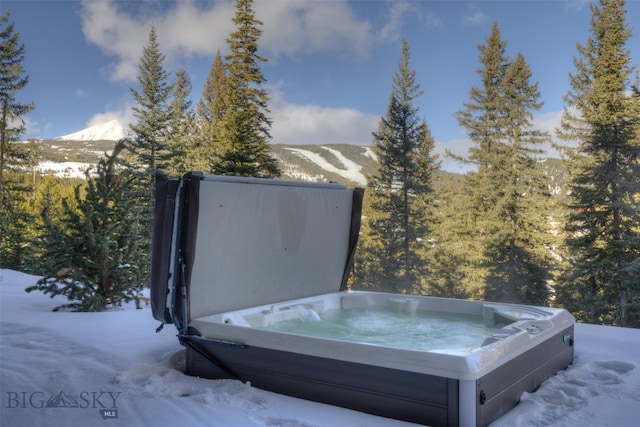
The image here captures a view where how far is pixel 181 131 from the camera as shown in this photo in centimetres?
1788

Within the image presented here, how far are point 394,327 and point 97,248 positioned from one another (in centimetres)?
299

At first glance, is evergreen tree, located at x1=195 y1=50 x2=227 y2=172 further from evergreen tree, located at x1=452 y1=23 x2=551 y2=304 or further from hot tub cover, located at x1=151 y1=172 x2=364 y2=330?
hot tub cover, located at x1=151 y1=172 x2=364 y2=330

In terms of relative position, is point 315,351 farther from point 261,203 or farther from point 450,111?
point 450,111

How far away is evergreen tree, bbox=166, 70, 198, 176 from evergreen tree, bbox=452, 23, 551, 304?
31.5ft

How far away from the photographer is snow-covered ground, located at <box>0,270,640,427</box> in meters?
2.11

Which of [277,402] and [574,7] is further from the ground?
[574,7]

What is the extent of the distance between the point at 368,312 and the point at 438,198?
35.4 ft

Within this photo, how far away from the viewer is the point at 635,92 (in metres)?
9.56

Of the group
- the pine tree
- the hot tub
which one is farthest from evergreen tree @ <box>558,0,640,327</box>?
the hot tub

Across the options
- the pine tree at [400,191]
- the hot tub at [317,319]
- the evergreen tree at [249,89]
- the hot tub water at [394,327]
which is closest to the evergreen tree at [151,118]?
the evergreen tree at [249,89]

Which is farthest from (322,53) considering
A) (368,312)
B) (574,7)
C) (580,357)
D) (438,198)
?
(580,357)

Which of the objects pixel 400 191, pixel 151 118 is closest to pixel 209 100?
pixel 151 118

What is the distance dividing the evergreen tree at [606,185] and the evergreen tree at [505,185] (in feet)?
3.69

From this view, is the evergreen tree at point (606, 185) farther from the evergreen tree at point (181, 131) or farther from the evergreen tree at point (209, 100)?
the evergreen tree at point (209, 100)
